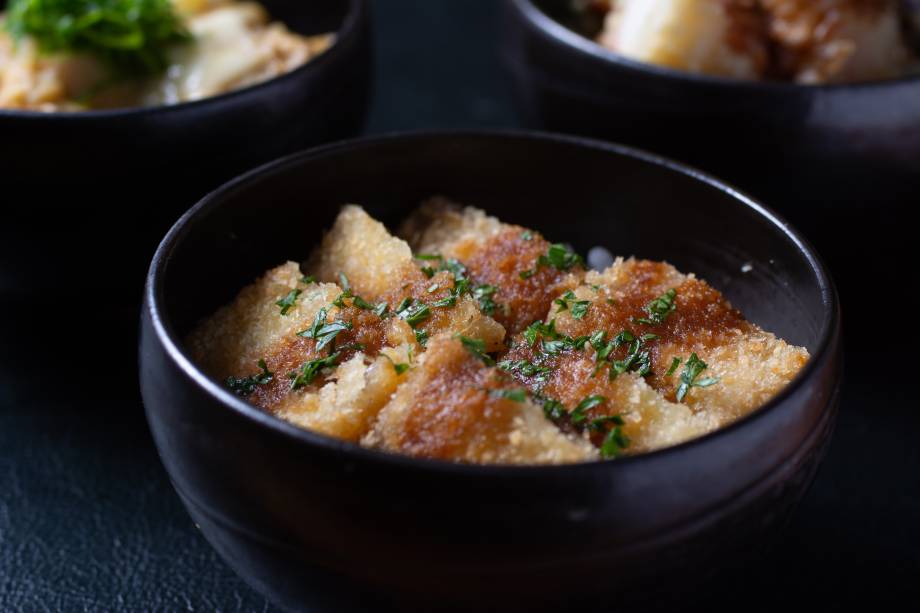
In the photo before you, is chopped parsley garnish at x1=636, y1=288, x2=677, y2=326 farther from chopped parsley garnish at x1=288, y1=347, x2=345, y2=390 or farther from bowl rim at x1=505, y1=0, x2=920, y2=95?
bowl rim at x1=505, y1=0, x2=920, y2=95

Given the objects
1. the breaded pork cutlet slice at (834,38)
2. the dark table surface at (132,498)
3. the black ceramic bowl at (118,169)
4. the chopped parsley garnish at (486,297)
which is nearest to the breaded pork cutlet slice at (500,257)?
the chopped parsley garnish at (486,297)

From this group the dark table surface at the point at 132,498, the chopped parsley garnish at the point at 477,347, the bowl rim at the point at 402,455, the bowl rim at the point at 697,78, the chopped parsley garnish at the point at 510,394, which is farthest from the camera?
the bowl rim at the point at 697,78

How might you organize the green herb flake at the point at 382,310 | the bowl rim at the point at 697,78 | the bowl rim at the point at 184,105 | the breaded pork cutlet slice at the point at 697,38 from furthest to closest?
the breaded pork cutlet slice at the point at 697,38 < the bowl rim at the point at 697,78 < the bowl rim at the point at 184,105 < the green herb flake at the point at 382,310

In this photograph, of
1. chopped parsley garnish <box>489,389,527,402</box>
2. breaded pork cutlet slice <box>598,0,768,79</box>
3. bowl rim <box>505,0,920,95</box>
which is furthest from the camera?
breaded pork cutlet slice <box>598,0,768,79</box>

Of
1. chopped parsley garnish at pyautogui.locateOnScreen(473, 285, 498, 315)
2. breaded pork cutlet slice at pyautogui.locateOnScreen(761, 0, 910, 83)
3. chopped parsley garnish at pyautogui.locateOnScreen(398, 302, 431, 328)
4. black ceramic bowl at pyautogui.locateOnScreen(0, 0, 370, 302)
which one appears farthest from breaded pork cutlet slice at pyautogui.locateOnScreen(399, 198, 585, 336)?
breaded pork cutlet slice at pyautogui.locateOnScreen(761, 0, 910, 83)

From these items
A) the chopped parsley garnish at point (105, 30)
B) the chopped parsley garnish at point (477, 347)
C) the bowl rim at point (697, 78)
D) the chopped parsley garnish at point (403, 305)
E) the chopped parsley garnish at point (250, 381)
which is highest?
the bowl rim at point (697, 78)

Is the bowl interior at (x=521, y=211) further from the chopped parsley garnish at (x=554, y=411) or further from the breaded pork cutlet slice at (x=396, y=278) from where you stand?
the chopped parsley garnish at (x=554, y=411)

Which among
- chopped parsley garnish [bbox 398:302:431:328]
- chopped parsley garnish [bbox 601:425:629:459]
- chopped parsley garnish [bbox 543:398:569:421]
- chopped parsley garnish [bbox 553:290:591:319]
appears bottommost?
chopped parsley garnish [bbox 398:302:431:328]
